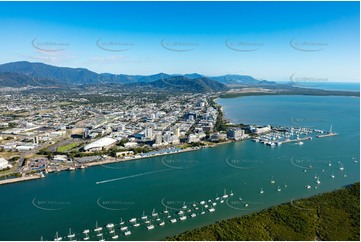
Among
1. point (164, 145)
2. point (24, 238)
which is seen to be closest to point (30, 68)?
point (164, 145)

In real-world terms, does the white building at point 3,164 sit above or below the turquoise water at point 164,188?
above

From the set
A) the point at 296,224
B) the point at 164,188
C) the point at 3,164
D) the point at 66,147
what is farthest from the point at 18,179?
the point at 296,224

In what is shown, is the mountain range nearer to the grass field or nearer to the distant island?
the grass field

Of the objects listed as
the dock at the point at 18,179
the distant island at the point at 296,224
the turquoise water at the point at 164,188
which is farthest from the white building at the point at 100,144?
the distant island at the point at 296,224

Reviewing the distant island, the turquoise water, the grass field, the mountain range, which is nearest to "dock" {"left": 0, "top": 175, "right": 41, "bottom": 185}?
the turquoise water

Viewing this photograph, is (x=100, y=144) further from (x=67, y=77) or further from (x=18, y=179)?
(x=67, y=77)

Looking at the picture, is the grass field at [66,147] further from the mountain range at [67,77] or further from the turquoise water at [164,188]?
the mountain range at [67,77]
